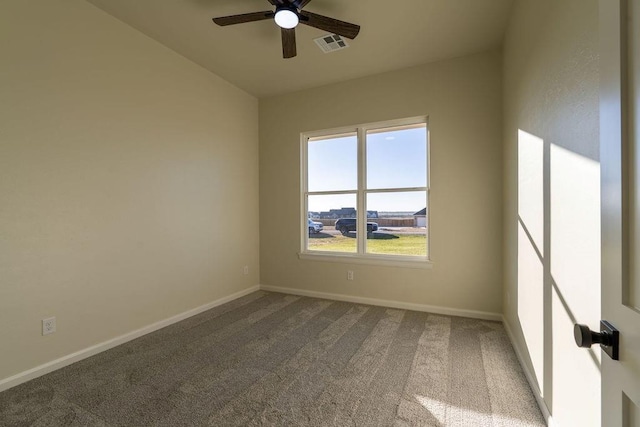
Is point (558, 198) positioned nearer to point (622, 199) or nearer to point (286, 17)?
point (622, 199)

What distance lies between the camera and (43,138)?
222 cm

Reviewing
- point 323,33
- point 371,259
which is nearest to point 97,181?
point 323,33

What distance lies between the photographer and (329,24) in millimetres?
2395

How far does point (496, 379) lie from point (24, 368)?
11.2ft

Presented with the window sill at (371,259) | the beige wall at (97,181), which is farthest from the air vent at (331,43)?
the window sill at (371,259)

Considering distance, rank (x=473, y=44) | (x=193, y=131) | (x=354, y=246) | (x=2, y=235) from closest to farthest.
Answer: (x=2, y=235) < (x=473, y=44) < (x=193, y=131) < (x=354, y=246)

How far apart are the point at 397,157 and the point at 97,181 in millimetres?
3215

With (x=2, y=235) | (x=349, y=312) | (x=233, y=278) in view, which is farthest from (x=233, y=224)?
(x=2, y=235)

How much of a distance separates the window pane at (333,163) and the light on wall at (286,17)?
1876 mm

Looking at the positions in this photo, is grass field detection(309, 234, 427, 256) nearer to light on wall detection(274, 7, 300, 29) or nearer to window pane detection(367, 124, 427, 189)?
window pane detection(367, 124, 427, 189)

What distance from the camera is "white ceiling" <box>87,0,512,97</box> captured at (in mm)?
2559

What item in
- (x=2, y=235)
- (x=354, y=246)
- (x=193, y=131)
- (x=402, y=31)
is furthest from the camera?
(x=354, y=246)

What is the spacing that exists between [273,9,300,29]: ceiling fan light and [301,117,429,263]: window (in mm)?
1789

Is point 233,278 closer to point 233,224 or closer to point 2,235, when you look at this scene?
point 233,224
